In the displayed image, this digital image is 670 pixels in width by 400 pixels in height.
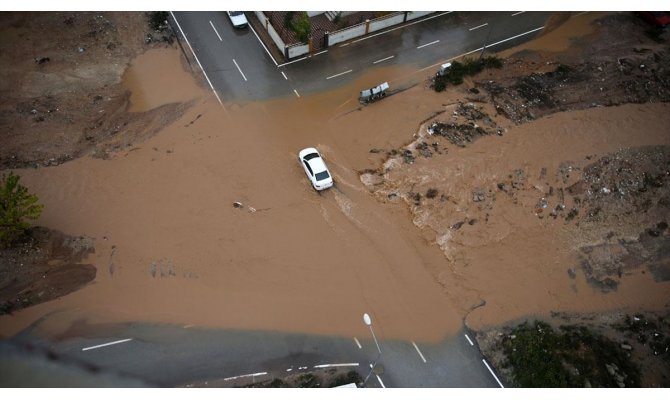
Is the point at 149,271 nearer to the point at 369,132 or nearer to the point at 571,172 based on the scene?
the point at 369,132

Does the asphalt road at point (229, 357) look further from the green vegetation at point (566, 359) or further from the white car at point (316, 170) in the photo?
the white car at point (316, 170)

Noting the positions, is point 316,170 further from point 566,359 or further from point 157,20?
point 157,20

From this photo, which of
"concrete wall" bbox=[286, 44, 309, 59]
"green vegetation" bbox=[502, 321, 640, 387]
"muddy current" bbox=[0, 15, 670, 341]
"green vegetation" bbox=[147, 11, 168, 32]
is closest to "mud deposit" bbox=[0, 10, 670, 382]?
"muddy current" bbox=[0, 15, 670, 341]

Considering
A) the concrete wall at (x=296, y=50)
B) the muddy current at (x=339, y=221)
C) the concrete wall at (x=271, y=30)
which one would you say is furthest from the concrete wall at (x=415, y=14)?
the concrete wall at (x=271, y=30)

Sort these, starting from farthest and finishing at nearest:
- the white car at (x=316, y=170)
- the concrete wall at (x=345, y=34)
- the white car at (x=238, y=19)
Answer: the white car at (x=238, y=19), the concrete wall at (x=345, y=34), the white car at (x=316, y=170)

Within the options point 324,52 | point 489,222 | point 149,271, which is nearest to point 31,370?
point 149,271
